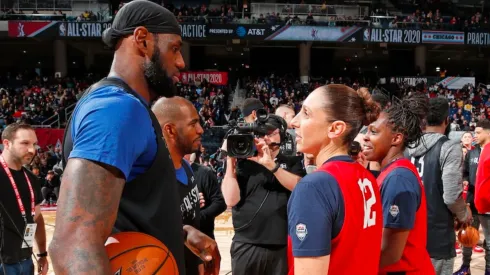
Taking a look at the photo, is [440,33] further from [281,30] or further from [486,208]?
[486,208]

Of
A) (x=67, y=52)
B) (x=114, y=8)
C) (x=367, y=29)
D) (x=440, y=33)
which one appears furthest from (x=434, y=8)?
(x=67, y=52)

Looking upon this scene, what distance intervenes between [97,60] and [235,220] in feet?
99.7

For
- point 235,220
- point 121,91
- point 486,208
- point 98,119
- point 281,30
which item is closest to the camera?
point 98,119

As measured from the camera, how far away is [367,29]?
26.8 m

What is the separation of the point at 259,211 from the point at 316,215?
6.92 ft

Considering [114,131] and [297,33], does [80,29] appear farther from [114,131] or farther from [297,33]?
[114,131]

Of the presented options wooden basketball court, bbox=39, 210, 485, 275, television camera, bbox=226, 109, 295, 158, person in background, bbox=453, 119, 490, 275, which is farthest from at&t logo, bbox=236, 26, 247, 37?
television camera, bbox=226, 109, 295, 158

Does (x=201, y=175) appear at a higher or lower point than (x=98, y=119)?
lower

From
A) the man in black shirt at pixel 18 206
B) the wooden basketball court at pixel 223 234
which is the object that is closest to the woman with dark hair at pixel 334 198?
the man in black shirt at pixel 18 206

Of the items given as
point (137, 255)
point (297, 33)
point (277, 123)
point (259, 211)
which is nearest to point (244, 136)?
point (277, 123)

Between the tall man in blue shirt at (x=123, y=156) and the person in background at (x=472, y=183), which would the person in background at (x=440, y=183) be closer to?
the person in background at (x=472, y=183)

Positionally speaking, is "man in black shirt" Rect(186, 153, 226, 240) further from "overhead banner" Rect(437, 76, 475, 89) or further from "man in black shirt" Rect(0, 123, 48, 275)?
"overhead banner" Rect(437, 76, 475, 89)

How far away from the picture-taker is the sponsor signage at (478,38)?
91.3 feet

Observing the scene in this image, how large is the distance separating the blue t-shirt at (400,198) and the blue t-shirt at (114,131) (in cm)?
157
